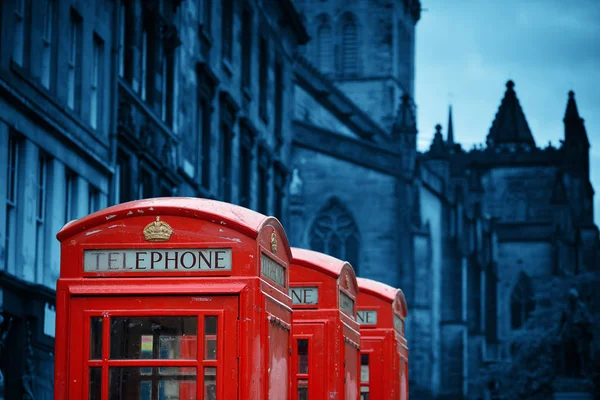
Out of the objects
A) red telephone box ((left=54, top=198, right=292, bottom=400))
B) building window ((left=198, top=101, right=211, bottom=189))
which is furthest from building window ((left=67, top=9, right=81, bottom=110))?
red telephone box ((left=54, top=198, right=292, bottom=400))

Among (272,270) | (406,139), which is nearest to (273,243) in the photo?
(272,270)

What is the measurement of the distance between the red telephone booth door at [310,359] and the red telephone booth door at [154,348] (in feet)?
10.5

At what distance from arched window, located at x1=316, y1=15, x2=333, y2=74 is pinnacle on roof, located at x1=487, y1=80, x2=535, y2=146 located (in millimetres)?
20108

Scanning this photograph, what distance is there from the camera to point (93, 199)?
2550cm

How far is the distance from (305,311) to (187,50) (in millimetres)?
20590

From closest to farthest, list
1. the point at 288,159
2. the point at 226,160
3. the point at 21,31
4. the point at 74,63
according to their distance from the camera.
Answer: the point at 21,31 → the point at 74,63 → the point at 226,160 → the point at 288,159

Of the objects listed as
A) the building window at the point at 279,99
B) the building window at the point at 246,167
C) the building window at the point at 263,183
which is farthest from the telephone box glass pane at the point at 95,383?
the building window at the point at 279,99

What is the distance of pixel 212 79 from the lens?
35.0 metres

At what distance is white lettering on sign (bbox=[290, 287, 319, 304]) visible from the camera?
43.3ft

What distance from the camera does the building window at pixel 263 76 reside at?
41688mm

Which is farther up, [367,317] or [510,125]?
[510,125]

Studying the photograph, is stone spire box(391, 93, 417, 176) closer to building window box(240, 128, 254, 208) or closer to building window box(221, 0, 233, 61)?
building window box(240, 128, 254, 208)

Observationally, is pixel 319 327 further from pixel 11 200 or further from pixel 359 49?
pixel 359 49

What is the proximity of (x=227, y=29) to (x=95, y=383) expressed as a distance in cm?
2846
